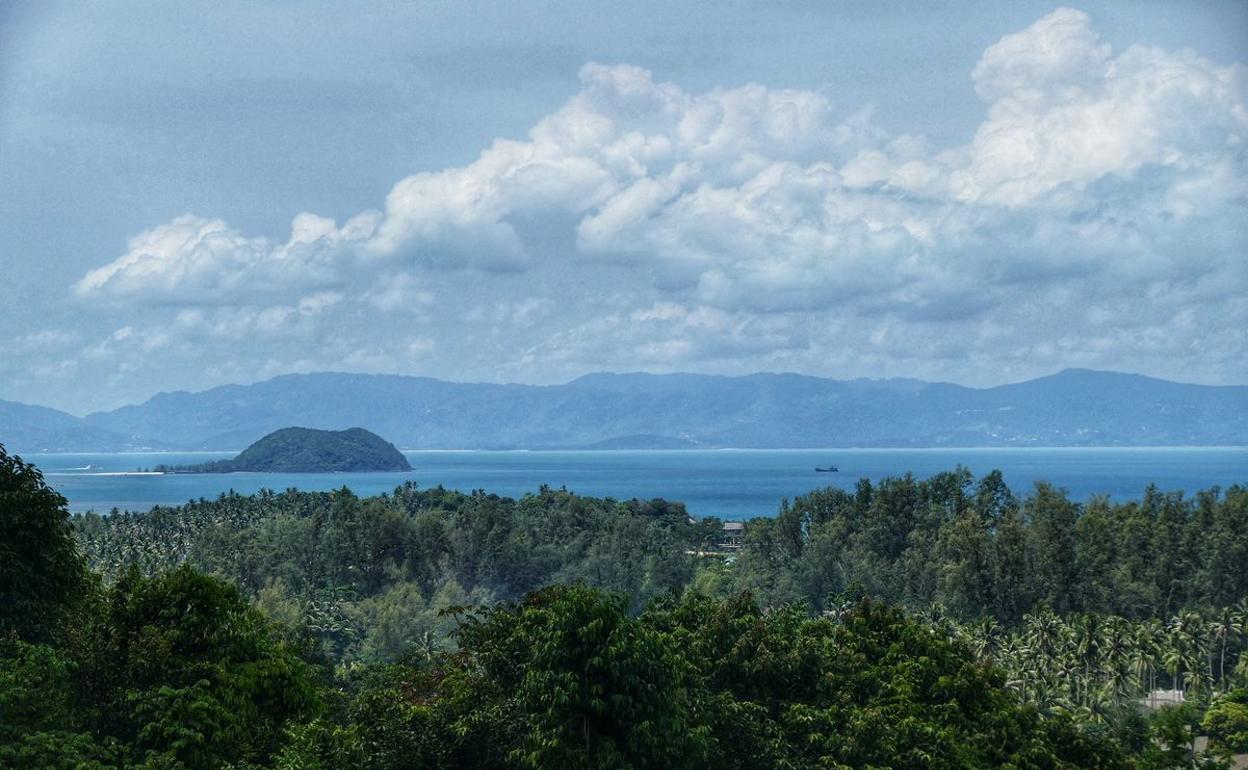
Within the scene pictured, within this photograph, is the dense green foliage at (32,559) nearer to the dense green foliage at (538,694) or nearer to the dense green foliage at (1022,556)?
the dense green foliage at (538,694)

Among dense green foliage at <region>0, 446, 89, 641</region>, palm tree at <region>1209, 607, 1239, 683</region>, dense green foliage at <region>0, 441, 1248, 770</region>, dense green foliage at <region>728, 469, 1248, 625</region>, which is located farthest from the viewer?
dense green foliage at <region>728, 469, 1248, 625</region>

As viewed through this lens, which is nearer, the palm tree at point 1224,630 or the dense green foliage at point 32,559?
the dense green foliage at point 32,559

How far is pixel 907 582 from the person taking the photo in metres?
73.6

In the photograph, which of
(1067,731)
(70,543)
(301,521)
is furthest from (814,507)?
(70,543)

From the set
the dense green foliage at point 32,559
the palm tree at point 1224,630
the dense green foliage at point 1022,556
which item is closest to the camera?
the dense green foliage at point 32,559

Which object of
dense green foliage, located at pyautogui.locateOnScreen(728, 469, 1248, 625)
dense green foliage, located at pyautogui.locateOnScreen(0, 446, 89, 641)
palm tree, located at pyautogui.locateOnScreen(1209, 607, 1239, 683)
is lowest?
Answer: palm tree, located at pyautogui.locateOnScreen(1209, 607, 1239, 683)

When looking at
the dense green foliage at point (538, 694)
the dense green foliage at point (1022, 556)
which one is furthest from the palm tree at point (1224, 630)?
the dense green foliage at point (538, 694)

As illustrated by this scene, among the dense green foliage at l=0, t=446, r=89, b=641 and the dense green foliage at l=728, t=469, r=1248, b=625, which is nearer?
the dense green foliage at l=0, t=446, r=89, b=641

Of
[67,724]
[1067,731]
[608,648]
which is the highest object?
[608,648]

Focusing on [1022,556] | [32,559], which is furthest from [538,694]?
[1022,556]

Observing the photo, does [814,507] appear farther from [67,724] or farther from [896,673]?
[67,724]

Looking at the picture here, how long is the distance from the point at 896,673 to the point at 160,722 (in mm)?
14076

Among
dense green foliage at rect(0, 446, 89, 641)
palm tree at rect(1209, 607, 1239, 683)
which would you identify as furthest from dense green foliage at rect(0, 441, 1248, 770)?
palm tree at rect(1209, 607, 1239, 683)

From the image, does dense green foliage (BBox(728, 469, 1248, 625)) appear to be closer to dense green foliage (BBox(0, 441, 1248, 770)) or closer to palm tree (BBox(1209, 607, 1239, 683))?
palm tree (BBox(1209, 607, 1239, 683))
